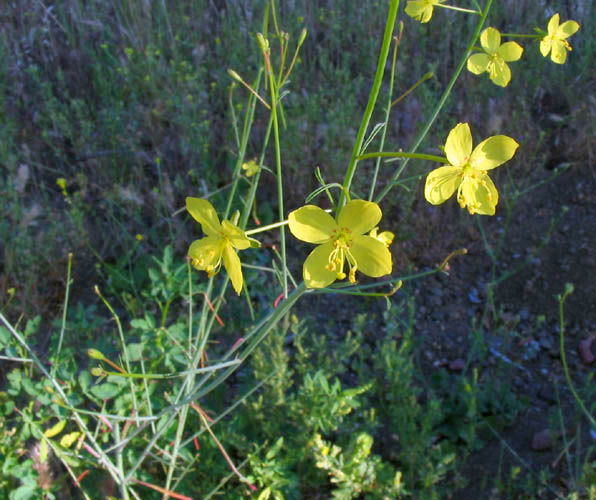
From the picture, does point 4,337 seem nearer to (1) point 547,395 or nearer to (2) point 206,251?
(2) point 206,251

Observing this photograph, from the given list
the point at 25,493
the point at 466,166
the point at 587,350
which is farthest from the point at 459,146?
the point at 587,350

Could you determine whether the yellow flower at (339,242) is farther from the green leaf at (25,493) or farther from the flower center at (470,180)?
the green leaf at (25,493)

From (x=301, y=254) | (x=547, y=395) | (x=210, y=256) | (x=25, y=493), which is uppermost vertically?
(x=210, y=256)

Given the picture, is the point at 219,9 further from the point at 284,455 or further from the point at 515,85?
the point at 284,455

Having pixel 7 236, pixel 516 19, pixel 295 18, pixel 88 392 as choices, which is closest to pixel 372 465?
pixel 88 392

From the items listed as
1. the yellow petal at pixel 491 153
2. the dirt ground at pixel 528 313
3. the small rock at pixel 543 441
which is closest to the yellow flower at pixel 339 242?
the yellow petal at pixel 491 153

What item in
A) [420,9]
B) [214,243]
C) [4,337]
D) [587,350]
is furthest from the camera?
[587,350]
